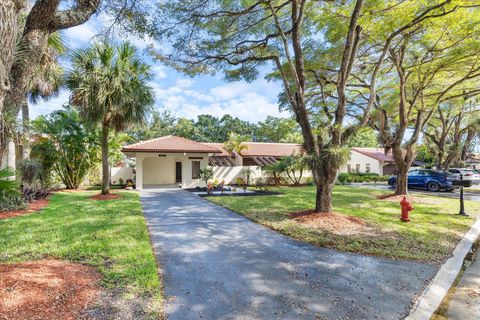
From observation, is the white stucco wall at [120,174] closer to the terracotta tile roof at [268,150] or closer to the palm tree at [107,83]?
the terracotta tile roof at [268,150]

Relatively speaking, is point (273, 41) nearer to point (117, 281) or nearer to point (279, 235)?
point (279, 235)

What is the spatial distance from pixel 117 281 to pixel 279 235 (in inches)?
175

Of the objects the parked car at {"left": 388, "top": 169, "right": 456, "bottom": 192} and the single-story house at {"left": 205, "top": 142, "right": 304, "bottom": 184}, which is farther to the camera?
the single-story house at {"left": 205, "top": 142, "right": 304, "bottom": 184}

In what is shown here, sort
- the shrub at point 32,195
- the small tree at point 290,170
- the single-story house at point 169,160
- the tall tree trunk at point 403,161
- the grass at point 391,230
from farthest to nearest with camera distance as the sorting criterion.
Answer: the small tree at point 290,170 → the single-story house at point 169,160 → the tall tree trunk at point 403,161 → the shrub at point 32,195 → the grass at point 391,230

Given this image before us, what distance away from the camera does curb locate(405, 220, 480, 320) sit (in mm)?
3682

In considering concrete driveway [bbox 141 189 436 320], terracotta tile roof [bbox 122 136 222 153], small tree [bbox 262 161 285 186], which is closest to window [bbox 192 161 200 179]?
terracotta tile roof [bbox 122 136 222 153]

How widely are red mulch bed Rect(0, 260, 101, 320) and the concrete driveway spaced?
1.15 m

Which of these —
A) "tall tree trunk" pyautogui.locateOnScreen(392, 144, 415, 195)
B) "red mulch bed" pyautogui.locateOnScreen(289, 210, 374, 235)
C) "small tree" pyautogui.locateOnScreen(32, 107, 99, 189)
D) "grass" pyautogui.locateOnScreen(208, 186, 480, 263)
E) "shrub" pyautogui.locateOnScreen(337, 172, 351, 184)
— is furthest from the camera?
"shrub" pyautogui.locateOnScreen(337, 172, 351, 184)

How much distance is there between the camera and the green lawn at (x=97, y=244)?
4.30 metres

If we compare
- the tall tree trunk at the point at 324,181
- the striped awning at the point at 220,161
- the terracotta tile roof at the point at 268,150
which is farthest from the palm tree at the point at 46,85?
the terracotta tile roof at the point at 268,150

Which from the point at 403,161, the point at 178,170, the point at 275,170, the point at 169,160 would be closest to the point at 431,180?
the point at 403,161

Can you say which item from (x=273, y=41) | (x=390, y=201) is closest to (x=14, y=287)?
(x=273, y=41)

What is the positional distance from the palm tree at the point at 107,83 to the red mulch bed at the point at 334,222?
32.4 feet

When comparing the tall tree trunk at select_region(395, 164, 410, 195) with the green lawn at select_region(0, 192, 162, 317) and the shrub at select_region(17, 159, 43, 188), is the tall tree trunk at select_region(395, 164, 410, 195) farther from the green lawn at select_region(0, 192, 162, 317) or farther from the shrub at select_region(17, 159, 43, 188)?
the shrub at select_region(17, 159, 43, 188)
